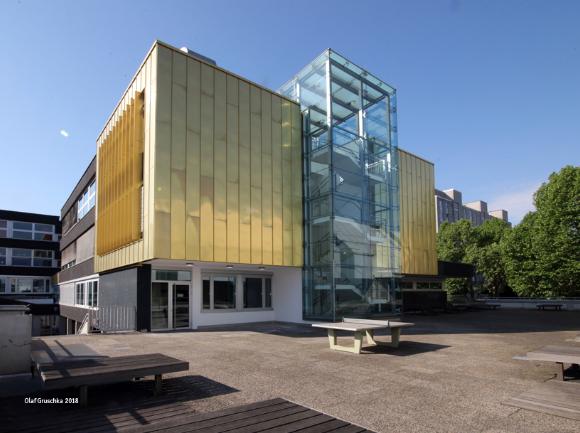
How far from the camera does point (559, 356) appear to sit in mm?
7035

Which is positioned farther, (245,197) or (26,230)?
(26,230)

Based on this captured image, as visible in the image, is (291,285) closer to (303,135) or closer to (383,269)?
(383,269)

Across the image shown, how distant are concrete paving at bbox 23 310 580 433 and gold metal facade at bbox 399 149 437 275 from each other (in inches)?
552

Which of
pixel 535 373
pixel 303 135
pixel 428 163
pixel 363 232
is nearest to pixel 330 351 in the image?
pixel 535 373

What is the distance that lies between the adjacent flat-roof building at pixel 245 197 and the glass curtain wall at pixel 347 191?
76 mm

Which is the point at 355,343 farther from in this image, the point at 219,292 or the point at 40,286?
the point at 40,286

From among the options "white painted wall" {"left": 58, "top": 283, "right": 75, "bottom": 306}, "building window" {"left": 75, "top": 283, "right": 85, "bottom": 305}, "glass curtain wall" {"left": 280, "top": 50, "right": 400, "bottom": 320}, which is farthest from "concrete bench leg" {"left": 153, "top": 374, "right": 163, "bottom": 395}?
"white painted wall" {"left": 58, "top": 283, "right": 75, "bottom": 306}

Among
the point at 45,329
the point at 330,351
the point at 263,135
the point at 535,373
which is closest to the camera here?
the point at 535,373

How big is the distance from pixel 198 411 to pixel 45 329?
44.5 metres

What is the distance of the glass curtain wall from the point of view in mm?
19438

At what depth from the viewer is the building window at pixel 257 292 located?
21.4 metres

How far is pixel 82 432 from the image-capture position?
4922 millimetres

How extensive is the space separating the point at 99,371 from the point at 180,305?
42.3 feet

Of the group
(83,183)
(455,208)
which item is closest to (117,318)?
(83,183)
